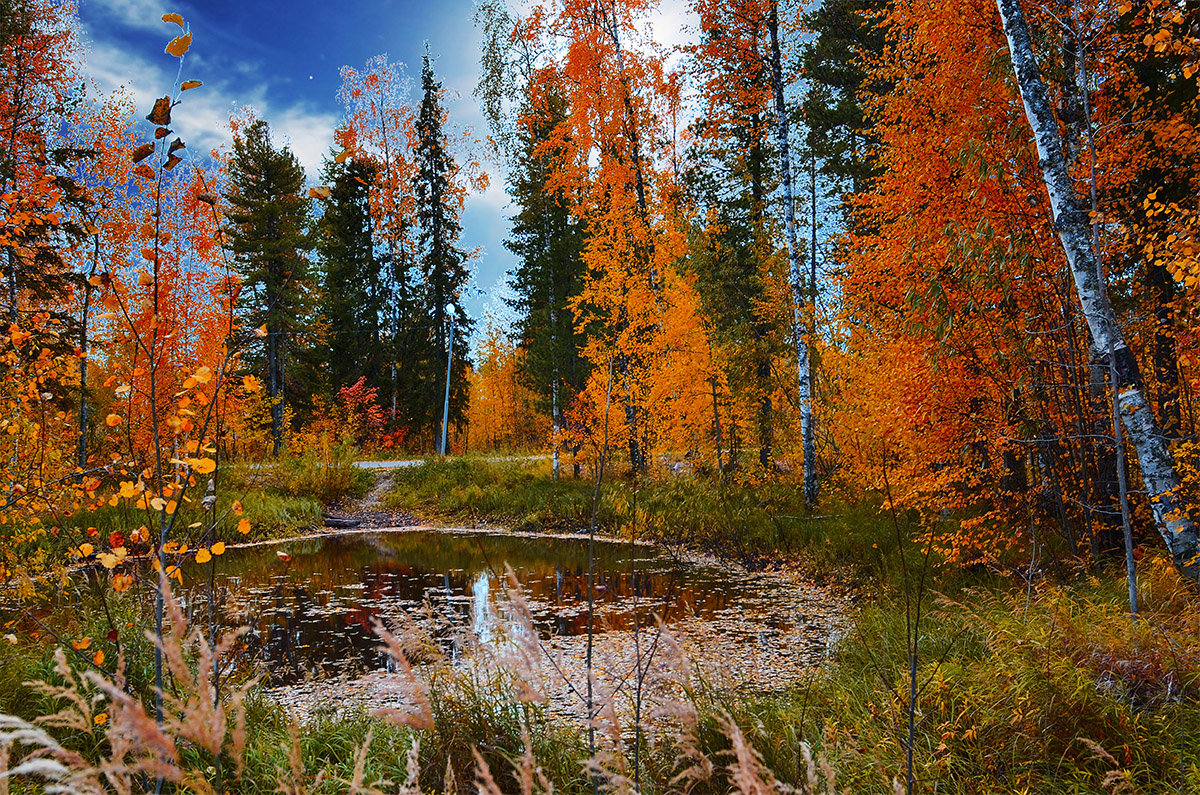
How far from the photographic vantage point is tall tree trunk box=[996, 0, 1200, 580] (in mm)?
3738

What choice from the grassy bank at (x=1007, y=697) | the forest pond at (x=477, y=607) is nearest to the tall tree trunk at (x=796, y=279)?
the forest pond at (x=477, y=607)

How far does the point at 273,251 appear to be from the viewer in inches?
750

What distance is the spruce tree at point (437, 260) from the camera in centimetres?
2064

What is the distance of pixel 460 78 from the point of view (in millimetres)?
21812

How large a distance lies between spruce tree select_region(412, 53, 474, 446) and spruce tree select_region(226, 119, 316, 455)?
3.55 m

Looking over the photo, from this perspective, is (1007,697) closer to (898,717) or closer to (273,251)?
(898,717)

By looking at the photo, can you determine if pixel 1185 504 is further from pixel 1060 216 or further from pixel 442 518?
pixel 442 518

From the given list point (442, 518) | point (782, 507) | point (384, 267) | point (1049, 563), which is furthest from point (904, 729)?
point (384, 267)

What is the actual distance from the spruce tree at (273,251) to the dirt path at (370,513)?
526 centimetres

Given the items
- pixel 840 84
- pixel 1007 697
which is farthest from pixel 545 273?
pixel 1007 697

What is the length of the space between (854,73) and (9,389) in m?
13.7

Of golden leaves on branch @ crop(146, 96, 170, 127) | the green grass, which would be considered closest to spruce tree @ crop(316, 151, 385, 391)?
the green grass

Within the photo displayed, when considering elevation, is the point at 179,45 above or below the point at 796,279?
below

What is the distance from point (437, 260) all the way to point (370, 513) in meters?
9.75
